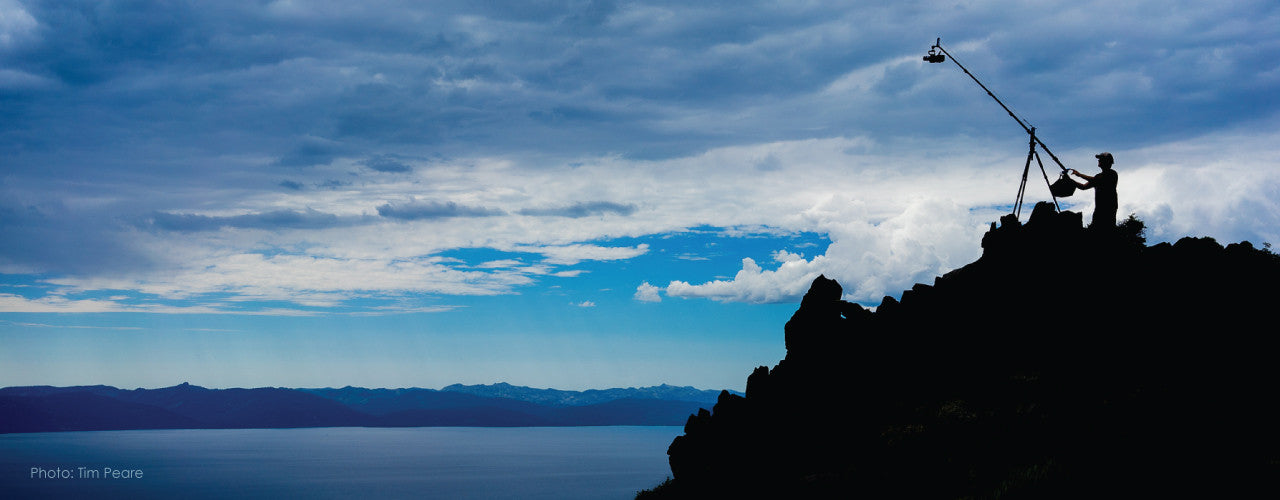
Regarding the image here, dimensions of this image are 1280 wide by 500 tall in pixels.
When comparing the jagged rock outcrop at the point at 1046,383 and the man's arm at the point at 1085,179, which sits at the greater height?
the man's arm at the point at 1085,179

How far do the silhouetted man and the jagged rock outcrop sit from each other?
4.42ft

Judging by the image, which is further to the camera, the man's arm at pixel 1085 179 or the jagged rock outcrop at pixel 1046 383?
the man's arm at pixel 1085 179

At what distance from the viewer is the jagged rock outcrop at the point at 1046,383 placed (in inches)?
878

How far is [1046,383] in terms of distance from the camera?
1198 inches

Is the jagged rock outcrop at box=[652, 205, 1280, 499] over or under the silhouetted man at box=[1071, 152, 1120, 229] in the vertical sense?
under

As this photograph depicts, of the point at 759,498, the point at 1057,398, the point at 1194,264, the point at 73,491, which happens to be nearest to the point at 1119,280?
the point at 1194,264

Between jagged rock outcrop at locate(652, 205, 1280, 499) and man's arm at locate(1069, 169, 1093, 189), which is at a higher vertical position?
man's arm at locate(1069, 169, 1093, 189)

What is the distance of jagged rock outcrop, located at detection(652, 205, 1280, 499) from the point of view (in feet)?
73.2

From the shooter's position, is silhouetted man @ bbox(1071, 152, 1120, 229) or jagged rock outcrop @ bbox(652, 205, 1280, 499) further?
silhouetted man @ bbox(1071, 152, 1120, 229)

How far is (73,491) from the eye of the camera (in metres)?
195

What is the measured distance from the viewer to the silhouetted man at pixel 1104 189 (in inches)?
1214

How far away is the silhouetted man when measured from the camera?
30844 mm

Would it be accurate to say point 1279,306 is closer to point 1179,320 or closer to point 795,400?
point 1179,320

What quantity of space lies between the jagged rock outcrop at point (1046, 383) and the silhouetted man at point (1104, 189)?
1348 millimetres
